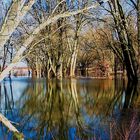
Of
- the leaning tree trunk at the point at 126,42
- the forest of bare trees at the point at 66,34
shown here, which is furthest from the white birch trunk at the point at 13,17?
the leaning tree trunk at the point at 126,42

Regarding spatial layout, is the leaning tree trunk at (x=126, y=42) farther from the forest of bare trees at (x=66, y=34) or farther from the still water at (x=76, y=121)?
the still water at (x=76, y=121)

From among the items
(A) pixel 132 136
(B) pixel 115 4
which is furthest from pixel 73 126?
(B) pixel 115 4

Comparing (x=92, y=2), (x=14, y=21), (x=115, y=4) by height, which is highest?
(x=115, y=4)

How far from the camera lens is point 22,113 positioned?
608 inches

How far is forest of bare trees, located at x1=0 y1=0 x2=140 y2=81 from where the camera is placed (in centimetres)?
789

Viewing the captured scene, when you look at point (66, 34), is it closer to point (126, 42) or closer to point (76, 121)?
point (126, 42)

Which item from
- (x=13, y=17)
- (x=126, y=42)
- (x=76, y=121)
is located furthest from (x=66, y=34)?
(x=13, y=17)

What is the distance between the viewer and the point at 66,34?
2162 inches

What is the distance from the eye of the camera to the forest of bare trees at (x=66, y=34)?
789 cm

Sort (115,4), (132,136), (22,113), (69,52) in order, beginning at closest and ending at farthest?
1. (132,136)
2. (22,113)
3. (115,4)
4. (69,52)

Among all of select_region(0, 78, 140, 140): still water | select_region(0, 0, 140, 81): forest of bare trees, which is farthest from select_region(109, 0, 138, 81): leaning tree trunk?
select_region(0, 78, 140, 140): still water

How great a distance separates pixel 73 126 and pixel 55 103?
23.2 feet

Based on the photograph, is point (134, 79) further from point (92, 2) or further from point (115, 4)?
point (92, 2)

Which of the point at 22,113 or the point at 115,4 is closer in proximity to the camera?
the point at 22,113
